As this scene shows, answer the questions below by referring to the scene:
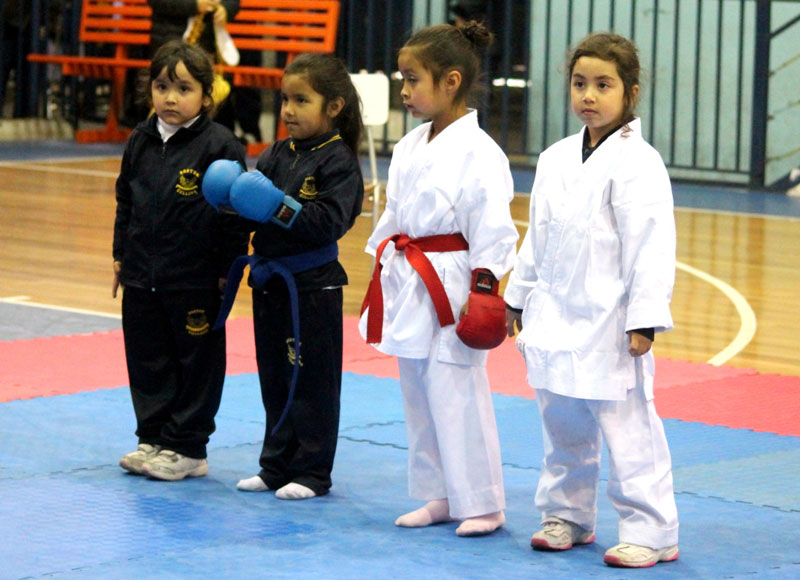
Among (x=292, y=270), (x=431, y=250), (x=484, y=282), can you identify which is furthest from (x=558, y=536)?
(x=292, y=270)

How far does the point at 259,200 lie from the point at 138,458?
0.97 meters

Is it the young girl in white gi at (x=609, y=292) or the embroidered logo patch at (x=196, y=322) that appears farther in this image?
the embroidered logo patch at (x=196, y=322)

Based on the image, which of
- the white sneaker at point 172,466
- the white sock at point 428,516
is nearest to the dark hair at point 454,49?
the white sock at point 428,516

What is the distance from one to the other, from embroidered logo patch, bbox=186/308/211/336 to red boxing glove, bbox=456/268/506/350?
0.92 metres

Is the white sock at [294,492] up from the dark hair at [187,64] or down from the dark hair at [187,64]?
down

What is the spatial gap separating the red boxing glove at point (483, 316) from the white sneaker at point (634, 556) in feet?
2.02

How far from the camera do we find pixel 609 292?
357 centimetres

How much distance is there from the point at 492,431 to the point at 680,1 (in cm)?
988

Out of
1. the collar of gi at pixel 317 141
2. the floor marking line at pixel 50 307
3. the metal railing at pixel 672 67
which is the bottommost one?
the floor marking line at pixel 50 307

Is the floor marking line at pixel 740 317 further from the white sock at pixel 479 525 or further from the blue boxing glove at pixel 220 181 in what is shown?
the blue boxing glove at pixel 220 181

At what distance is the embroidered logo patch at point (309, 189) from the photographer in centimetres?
412

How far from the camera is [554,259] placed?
3641 millimetres

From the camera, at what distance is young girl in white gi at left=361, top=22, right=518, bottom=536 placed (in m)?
3.84

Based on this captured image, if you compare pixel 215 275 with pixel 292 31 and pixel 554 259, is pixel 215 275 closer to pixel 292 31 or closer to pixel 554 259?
pixel 554 259
